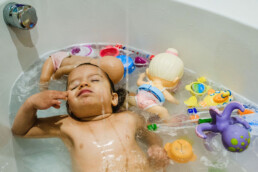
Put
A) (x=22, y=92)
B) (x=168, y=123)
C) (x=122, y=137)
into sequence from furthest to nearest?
(x=22, y=92) → (x=168, y=123) → (x=122, y=137)

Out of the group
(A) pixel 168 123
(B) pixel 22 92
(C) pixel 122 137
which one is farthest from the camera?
(B) pixel 22 92

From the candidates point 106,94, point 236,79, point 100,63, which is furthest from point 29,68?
point 236,79

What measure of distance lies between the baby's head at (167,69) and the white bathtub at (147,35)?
0.17 metres

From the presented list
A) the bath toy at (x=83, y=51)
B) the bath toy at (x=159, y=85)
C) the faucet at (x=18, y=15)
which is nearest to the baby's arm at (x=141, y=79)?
the bath toy at (x=159, y=85)

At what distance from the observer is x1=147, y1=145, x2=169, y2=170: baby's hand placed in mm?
986

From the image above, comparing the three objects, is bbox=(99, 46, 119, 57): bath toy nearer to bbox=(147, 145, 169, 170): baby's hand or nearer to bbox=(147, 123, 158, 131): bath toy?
bbox=(147, 123, 158, 131): bath toy

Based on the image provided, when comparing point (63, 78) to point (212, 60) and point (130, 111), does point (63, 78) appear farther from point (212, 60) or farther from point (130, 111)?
point (212, 60)

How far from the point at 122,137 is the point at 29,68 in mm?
630

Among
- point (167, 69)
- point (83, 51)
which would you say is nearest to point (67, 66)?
point (83, 51)

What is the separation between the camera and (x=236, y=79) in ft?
4.07

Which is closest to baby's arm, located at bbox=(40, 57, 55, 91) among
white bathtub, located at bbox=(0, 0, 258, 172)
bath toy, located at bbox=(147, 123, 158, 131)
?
white bathtub, located at bbox=(0, 0, 258, 172)

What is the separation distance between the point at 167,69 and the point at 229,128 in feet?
1.30

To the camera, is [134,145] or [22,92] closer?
[134,145]

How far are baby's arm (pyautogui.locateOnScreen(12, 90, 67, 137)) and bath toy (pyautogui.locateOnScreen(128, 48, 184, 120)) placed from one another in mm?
330
